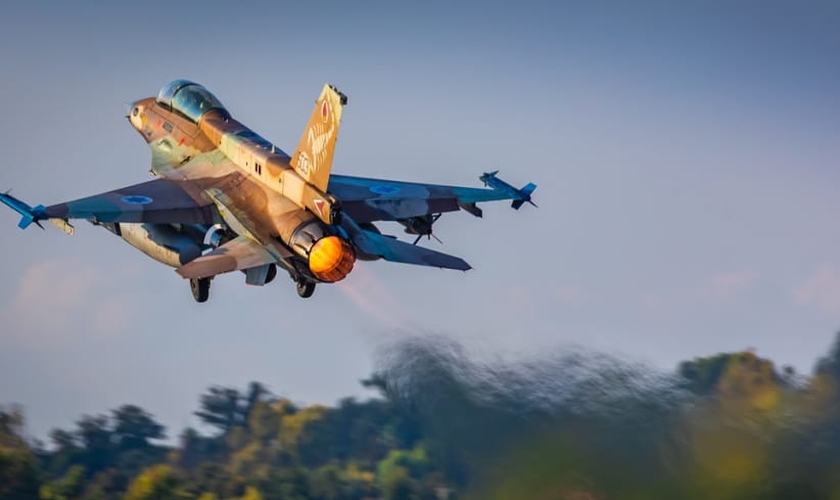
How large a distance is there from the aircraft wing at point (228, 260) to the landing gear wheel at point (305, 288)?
143 cm

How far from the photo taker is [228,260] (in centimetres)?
3288

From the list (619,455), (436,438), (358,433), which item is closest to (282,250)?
(436,438)

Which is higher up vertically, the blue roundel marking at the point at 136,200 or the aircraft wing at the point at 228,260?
the blue roundel marking at the point at 136,200

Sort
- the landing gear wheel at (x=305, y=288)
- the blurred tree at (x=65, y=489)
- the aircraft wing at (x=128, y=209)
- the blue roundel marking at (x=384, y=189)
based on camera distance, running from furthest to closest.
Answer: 1. the blurred tree at (x=65, y=489)
2. the blue roundel marking at (x=384, y=189)
3. the aircraft wing at (x=128, y=209)
4. the landing gear wheel at (x=305, y=288)

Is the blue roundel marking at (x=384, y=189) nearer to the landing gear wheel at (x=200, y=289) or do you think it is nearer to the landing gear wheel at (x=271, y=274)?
the landing gear wheel at (x=271, y=274)

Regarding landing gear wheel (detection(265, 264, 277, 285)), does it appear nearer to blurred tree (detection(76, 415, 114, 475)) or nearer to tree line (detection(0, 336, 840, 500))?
tree line (detection(0, 336, 840, 500))

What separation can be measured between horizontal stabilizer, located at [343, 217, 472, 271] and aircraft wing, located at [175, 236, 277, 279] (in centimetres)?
155

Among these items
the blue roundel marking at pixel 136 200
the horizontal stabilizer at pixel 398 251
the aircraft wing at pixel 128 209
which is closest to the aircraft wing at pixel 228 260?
the horizontal stabilizer at pixel 398 251

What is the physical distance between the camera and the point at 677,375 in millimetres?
33219

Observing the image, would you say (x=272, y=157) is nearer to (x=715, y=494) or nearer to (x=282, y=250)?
(x=282, y=250)

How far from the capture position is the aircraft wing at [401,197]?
35625 mm

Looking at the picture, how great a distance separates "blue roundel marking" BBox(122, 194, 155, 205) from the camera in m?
34.9

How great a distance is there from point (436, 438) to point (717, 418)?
5489 millimetres

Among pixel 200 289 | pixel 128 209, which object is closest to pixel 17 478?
pixel 200 289
